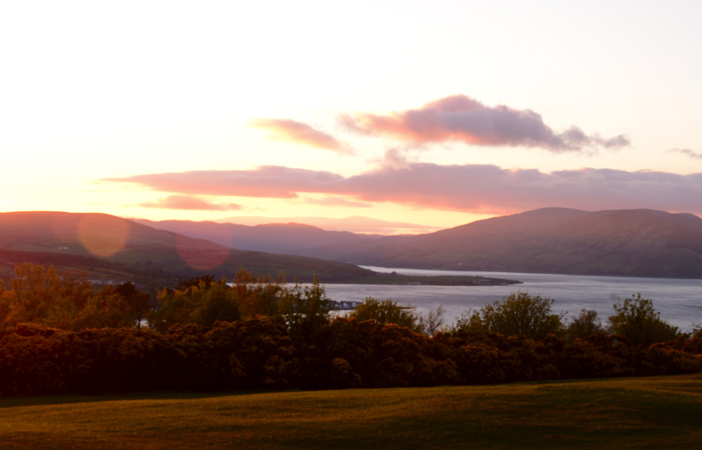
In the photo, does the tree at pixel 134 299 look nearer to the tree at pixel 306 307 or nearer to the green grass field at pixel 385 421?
the tree at pixel 306 307

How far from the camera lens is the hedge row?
30.2 m

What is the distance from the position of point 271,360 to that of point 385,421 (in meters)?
13.9

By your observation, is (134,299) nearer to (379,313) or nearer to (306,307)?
(379,313)

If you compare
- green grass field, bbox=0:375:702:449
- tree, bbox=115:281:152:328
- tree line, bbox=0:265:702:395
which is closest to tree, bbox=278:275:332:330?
tree line, bbox=0:265:702:395

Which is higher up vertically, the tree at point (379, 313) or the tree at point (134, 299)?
the tree at point (379, 313)

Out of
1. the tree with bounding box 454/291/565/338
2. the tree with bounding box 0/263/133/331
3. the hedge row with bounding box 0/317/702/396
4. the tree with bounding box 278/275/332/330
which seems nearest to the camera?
the hedge row with bounding box 0/317/702/396

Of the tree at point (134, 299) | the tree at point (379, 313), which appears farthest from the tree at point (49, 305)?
the tree at point (379, 313)

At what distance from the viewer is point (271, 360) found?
31953 millimetres

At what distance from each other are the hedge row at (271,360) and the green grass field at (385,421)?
6991 millimetres

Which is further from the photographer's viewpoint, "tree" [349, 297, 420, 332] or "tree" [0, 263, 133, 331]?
"tree" [349, 297, 420, 332]

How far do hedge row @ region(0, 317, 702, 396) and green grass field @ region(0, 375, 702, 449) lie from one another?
6.99 m

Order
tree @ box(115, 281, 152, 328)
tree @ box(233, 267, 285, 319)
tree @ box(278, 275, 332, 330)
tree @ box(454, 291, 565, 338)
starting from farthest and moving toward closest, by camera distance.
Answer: tree @ box(115, 281, 152, 328) → tree @ box(233, 267, 285, 319) → tree @ box(454, 291, 565, 338) → tree @ box(278, 275, 332, 330)

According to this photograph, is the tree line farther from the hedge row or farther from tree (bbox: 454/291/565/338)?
tree (bbox: 454/291/565/338)

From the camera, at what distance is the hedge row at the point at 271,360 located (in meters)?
30.2
